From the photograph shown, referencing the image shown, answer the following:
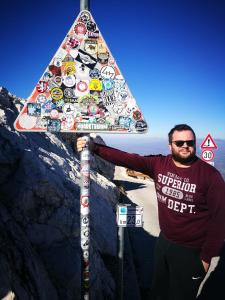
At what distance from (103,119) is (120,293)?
269cm

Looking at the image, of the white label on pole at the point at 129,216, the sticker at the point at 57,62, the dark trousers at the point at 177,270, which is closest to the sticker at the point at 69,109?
the sticker at the point at 57,62

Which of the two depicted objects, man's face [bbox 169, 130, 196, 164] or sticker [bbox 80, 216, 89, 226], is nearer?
sticker [bbox 80, 216, 89, 226]

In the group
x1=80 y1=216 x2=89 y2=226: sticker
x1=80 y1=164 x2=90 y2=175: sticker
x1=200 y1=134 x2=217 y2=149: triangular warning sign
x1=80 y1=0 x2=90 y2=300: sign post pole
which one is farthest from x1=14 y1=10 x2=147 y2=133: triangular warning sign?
x1=200 y1=134 x2=217 y2=149: triangular warning sign

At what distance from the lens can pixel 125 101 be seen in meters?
2.96

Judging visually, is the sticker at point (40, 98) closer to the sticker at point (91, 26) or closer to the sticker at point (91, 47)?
the sticker at point (91, 47)

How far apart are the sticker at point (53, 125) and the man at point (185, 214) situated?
0.29m

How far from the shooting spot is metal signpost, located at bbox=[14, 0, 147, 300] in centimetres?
287

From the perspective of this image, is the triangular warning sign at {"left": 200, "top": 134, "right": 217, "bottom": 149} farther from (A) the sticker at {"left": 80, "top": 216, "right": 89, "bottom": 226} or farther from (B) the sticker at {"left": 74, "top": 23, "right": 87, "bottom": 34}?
(B) the sticker at {"left": 74, "top": 23, "right": 87, "bottom": 34}

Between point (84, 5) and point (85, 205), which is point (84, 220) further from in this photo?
point (84, 5)

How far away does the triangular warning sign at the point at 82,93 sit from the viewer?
2.88m

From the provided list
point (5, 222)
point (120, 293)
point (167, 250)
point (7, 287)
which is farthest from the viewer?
point (120, 293)

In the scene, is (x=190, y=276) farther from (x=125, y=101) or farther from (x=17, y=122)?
(x=17, y=122)

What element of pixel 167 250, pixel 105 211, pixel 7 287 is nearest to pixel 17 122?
pixel 7 287

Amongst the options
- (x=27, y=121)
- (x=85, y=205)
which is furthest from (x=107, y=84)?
(x=85, y=205)
